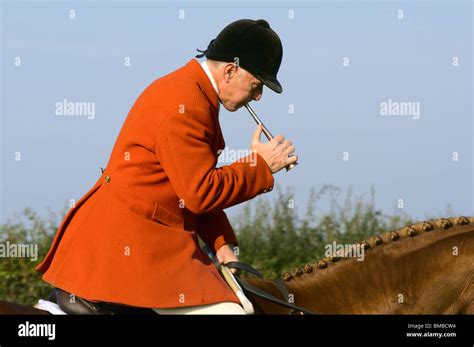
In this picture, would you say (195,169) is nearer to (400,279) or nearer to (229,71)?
(229,71)

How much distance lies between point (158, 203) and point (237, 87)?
69 centimetres

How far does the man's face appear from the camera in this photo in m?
5.17

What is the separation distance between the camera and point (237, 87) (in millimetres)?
5203

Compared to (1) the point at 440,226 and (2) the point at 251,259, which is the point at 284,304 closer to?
(1) the point at 440,226

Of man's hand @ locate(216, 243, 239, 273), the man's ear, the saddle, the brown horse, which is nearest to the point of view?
the saddle

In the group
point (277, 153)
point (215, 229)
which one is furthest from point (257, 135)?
point (215, 229)

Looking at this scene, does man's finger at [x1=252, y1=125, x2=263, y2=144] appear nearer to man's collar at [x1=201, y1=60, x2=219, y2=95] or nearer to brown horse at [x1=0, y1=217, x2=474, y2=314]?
man's collar at [x1=201, y1=60, x2=219, y2=95]

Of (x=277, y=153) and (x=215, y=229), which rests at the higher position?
(x=277, y=153)

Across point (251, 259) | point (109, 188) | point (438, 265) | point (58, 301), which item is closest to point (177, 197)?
point (109, 188)

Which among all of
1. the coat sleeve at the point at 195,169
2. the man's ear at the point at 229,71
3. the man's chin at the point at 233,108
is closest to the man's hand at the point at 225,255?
the coat sleeve at the point at 195,169

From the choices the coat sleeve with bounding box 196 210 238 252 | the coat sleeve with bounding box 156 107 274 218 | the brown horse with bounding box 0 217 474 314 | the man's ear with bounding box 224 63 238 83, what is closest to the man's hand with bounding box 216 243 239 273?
the coat sleeve with bounding box 196 210 238 252

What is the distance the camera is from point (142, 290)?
502cm

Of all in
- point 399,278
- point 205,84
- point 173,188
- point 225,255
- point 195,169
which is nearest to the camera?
point 195,169

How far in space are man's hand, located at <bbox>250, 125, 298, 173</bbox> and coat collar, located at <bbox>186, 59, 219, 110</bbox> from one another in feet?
1.06
